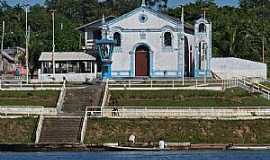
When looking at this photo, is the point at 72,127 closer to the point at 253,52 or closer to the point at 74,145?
the point at 74,145

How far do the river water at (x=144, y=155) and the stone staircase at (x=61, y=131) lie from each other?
443 cm

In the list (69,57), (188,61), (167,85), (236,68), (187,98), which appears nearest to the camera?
(187,98)

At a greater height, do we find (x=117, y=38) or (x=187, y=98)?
(x=117, y=38)

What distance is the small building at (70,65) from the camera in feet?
358

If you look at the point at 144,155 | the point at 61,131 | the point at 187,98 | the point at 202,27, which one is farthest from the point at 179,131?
the point at 202,27

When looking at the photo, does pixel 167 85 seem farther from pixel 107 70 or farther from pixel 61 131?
pixel 61 131

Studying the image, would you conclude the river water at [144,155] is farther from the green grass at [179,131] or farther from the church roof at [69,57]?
the church roof at [69,57]

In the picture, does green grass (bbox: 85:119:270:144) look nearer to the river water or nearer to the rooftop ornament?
the river water

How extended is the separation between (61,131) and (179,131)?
8.76m

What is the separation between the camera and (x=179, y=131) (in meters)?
77.2

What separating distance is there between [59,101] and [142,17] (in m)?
25.8

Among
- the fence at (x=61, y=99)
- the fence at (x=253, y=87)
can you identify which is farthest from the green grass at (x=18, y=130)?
the fence at (x=253, y=87)

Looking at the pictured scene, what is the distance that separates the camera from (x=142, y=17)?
109000 millimetres

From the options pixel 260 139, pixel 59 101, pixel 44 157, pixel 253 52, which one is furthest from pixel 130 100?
pixel 253 52
